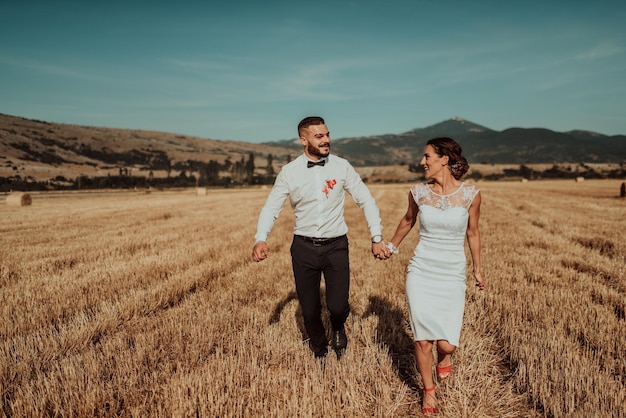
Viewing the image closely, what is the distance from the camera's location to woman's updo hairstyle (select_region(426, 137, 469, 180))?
3529mm

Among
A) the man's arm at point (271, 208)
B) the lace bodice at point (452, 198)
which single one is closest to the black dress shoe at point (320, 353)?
the man's arm at point (271, 208)

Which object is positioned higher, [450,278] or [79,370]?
[450,278]

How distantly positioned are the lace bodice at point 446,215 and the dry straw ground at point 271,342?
1.43 metres

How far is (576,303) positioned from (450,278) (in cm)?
341

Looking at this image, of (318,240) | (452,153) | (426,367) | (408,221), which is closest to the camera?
(426,367)

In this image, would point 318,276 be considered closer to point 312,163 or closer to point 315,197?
point 315,197

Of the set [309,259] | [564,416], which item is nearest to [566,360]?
[564,416]

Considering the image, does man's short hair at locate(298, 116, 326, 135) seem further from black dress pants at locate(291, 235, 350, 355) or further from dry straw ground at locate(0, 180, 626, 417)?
dry straw ground at locate(0, 180, 626, 417)

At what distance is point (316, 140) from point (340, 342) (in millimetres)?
2316

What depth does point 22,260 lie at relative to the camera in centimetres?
905

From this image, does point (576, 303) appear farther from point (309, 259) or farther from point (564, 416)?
point (309, 259)

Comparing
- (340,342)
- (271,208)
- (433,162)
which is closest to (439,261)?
(433,162)

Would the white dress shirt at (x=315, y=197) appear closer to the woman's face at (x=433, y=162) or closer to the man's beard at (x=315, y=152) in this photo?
the man's beard at (x=315, y=152)

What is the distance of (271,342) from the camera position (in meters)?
4.55
